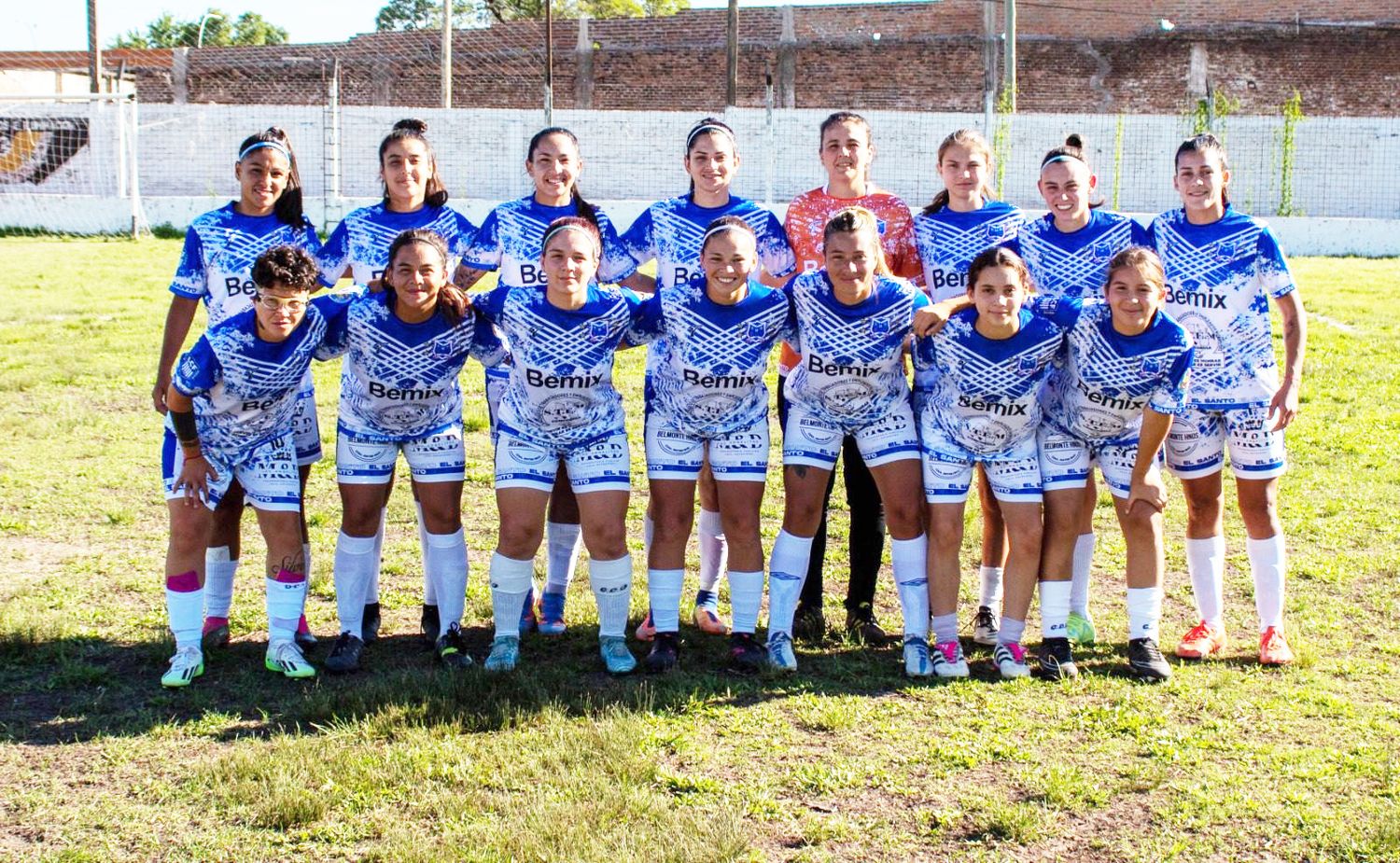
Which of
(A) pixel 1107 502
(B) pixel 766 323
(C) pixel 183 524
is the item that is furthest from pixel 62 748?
(A) pixel 1107 502

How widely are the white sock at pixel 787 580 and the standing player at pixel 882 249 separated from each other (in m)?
0.32

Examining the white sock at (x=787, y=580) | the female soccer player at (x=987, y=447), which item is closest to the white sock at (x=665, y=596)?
the white sock at (x=787, y=580)

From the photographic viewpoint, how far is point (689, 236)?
5.20 metres

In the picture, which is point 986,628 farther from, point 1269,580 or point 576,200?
point 576,200

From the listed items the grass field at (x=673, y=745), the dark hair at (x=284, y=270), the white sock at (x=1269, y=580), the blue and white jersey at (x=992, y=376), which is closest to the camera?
the grass field at (x=673, y=745)

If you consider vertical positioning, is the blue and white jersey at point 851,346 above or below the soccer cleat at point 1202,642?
above

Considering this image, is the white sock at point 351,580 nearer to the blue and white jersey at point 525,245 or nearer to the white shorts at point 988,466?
the blue and white jersey at point 525,245

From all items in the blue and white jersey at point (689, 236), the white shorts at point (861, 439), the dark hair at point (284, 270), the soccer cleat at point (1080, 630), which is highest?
the blue and white jersey at point (689, 236)

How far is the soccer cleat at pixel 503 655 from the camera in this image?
475 cm

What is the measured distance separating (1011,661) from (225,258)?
3299mm

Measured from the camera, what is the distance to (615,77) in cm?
3325

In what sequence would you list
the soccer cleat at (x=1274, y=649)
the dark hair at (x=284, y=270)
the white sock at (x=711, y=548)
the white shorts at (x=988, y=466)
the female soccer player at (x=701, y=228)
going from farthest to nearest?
the white sock at (x=711, y=548)
the female soccer player at (x=701, y=228)
the soccer cleat at (x=1274, y=649)
the white shorts at (x=988, y=466)
the dark hair at (x=284, y=270)

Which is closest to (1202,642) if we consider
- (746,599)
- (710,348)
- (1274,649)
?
(1274,649)

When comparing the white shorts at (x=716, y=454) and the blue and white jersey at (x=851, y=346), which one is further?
the white shorts at (x=716, y=454)
